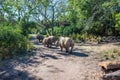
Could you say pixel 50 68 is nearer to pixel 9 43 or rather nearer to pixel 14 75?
pixel 14 75

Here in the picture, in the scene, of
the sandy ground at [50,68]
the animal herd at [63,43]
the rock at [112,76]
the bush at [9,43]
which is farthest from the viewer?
the animal herd at [63,43]

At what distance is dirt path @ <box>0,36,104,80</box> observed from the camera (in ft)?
36.5

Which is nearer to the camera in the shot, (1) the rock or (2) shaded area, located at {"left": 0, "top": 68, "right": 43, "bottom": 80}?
(1) the rock

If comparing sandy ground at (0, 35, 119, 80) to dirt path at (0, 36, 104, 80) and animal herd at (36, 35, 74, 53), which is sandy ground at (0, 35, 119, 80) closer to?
dirt path at (0, 36, 104, 80)

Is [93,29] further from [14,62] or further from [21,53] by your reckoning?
[14,62]

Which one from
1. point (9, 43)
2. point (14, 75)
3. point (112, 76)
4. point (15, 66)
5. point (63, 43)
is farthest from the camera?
point (63, 43)

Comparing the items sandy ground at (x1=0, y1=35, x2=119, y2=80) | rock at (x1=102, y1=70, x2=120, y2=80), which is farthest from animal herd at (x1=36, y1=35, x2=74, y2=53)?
rock at (x1=102, y1=70, x2=120, y2=80)

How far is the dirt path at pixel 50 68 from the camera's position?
36.5 ft

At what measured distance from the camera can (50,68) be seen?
12516 mm

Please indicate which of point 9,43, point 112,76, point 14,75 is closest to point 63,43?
point 9,43

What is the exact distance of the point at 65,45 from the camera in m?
17.2

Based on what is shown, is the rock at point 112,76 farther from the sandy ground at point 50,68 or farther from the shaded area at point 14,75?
the shaded area at point 14,75

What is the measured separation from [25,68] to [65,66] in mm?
1916

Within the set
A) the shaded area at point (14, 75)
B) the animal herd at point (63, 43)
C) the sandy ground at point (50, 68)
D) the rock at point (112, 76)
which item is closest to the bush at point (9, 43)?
the sandy ground at point (50, 68)
